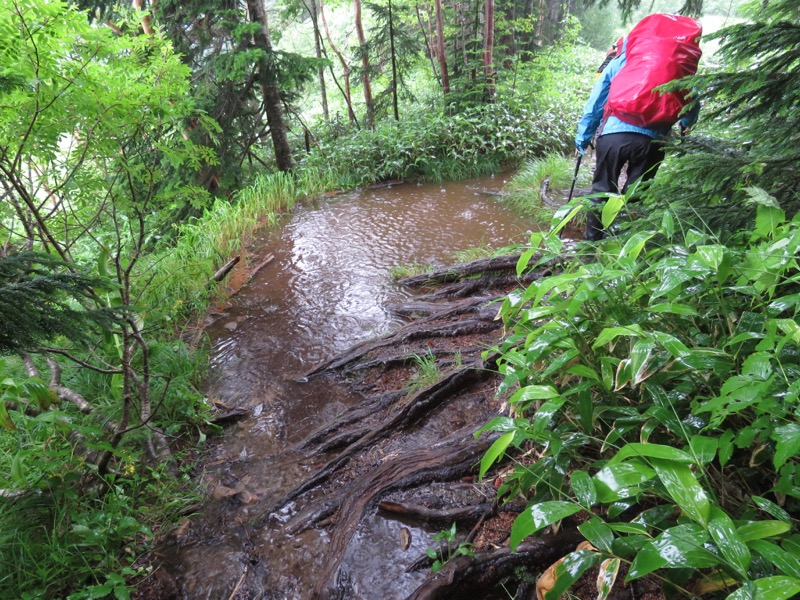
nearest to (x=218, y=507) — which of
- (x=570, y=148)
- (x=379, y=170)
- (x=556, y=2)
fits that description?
(x=379, y=170)

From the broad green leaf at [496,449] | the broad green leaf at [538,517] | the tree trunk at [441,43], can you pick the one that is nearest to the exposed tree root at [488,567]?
the broad green leaf at [496,449]

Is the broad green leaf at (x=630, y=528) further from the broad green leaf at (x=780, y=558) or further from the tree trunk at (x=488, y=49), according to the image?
the tree trunk at (x=488, y=49)

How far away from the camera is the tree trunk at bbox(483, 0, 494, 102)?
9.15 metres

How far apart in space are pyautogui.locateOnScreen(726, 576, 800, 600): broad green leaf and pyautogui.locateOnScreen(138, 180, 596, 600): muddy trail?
0.85 m

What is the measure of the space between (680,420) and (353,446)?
196 centimetres

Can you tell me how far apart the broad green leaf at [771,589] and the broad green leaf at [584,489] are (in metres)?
0.36

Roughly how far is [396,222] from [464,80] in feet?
19.1

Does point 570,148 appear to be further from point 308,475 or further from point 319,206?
point 308,475

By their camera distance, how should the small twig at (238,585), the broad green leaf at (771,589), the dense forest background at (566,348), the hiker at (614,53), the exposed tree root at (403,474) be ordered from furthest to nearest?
the hiker at (614,53) < the exposed tree root at (403,474) < the small twig at (238,585) < the dense forest background at (566,348) < the broad green leaf at (771,589)

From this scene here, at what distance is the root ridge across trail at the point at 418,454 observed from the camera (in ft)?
5.93

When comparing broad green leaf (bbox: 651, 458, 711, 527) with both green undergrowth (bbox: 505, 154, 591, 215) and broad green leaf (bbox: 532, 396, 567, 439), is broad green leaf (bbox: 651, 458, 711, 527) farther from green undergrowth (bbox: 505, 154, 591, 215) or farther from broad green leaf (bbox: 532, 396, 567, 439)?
green undergrowth (bbox: 505, 154, 591, 215)

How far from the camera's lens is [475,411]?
274cm

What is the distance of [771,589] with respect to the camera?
82 centimetres

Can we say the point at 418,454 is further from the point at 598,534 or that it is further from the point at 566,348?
the point at 598,534
